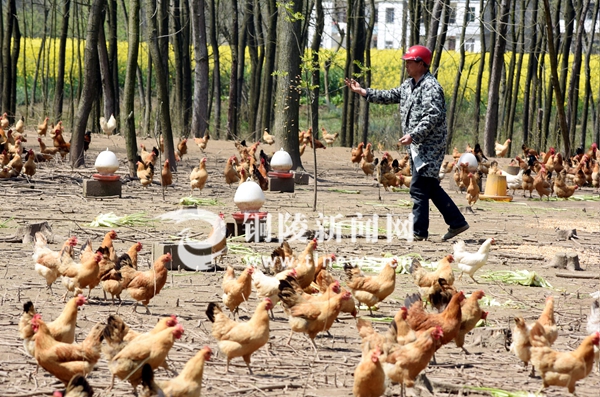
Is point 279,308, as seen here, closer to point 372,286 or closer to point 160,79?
point 372,286

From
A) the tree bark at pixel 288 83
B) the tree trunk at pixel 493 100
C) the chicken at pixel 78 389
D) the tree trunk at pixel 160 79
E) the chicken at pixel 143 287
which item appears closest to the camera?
the chicken at pixel 78 389

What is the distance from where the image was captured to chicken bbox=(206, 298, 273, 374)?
548cm

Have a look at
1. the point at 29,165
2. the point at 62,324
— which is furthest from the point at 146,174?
the point at 62,324

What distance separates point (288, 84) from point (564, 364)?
1371 cm

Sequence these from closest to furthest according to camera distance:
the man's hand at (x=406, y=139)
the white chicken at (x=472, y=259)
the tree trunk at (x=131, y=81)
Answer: the white chicken at (x=472, y=259)
the man's hand at (x=406, y=139)
the tree trunk at (x=131, y=81)

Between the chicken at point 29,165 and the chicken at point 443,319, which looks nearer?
the chicken at point 443,319

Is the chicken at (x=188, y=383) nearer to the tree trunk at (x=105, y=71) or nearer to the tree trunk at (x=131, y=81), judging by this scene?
the tree trunk at (x=131, y=81)

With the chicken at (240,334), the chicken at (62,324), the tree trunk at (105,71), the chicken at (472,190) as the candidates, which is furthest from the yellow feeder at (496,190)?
the chicken at (62,324)

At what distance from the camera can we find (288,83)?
18203 mm

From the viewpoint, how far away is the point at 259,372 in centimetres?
553

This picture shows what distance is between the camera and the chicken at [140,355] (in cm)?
491

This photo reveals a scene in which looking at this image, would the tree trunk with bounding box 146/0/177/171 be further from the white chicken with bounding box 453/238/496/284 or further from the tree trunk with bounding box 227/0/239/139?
the tree trunk with bounding box 227/0/239/139

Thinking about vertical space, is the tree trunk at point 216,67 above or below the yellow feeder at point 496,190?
above

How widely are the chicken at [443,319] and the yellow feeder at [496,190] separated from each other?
10728 millimetres
